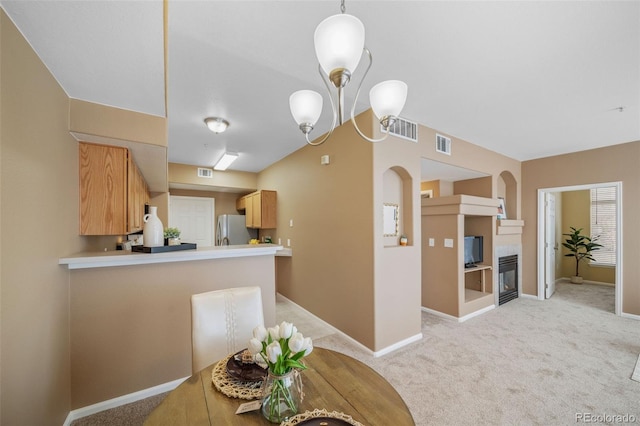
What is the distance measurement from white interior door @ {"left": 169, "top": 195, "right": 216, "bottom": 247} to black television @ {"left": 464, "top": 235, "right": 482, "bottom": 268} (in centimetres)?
511

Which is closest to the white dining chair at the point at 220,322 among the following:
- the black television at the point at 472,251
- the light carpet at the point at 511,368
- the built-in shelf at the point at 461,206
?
the light carpet at the point at 511,368

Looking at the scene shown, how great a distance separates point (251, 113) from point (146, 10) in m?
1.65

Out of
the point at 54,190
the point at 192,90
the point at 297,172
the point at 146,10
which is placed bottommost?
the point at 54,190

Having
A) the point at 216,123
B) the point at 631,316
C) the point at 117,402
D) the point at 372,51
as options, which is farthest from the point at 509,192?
the point at 117,402

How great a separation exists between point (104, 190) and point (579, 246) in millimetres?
8568

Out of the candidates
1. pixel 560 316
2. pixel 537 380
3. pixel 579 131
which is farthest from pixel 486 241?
pixel 537 380

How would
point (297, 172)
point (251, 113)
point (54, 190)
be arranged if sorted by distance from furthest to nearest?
point (297, 172) → point (251, 113) → point (54, 190)

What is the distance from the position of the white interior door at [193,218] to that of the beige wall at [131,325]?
381cm

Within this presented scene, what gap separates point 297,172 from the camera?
418 cm

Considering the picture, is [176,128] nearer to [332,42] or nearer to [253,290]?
[253,290]

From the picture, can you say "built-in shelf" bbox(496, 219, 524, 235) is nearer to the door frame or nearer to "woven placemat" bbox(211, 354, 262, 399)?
the door frame

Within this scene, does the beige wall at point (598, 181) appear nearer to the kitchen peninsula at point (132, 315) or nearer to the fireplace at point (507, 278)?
the fireplace at point (507, 278)

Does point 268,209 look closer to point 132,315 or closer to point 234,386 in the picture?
point 132,315

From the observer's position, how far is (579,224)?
6000 mm
